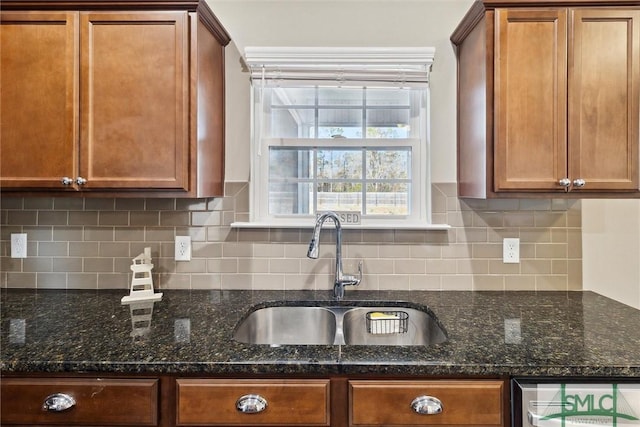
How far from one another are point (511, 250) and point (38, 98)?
2.23 m

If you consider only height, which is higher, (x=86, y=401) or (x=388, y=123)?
(x=388, y=123)

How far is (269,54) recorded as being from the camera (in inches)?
72.2

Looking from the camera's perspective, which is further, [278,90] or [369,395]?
[278,90]

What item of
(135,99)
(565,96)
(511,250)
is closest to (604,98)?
(565,96)

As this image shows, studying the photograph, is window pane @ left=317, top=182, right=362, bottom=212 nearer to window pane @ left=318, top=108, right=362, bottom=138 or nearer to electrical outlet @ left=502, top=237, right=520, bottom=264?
window pane @ left=318, top=108, right=362, bottom=138

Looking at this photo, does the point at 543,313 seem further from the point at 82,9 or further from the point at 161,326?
the point at 82,9

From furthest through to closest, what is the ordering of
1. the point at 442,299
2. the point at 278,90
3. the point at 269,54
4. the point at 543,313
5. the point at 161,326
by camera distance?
the point at 278,90, the point at 269,54, the point at 442,299, the point at 543,313, the point at 161,326

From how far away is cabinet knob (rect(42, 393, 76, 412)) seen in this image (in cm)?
106

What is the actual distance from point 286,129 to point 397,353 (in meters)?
1.29

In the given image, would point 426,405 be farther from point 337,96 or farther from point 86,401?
point 337,96

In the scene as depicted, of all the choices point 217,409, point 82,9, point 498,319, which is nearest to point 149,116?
point 82,9

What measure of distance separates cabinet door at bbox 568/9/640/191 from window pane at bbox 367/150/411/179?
73 cm

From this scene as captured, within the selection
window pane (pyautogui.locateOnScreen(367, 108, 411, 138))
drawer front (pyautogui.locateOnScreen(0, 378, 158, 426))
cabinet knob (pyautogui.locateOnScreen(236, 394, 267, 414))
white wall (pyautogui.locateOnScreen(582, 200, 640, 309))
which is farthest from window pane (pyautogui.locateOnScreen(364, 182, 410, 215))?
drawer front (pyautogui.locateOnScreen(0, 378, 158, 426))

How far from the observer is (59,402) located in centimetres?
106
